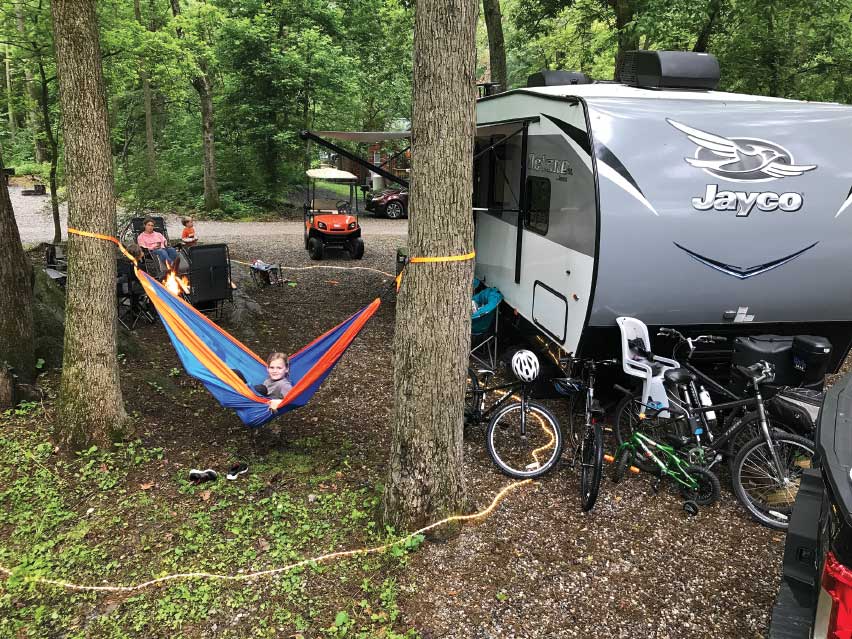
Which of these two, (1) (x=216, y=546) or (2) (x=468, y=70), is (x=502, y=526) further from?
(2) (x=468, y=70)

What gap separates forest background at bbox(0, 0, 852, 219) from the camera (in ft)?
30.6

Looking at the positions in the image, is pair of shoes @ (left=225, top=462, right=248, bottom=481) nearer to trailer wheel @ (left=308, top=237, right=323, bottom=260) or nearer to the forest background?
the forest background

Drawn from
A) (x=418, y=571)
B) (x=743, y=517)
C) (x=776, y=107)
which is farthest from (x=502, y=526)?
(x=776, y=107)

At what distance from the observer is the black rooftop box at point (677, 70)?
5.55 m

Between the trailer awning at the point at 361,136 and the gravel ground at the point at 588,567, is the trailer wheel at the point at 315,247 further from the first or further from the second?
the gravel ground at the point at 588,567

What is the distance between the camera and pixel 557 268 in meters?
5.16

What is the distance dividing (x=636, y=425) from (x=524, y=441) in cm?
87

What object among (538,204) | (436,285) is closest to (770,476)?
(436,285)

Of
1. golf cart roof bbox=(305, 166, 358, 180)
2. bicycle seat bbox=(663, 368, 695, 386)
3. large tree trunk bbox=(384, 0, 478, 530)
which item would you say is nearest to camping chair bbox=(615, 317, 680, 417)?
bicycle seat bbox=(663, 368, 695, 386)

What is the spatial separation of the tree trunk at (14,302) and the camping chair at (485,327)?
4.04 m

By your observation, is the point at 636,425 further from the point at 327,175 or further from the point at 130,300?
the point at 327,175

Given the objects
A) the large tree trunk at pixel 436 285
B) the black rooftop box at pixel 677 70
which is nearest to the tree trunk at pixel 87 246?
the large tree trunk at pixel 436 285

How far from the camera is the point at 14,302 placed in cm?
486

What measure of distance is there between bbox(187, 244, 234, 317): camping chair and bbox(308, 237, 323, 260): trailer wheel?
4605 mm
